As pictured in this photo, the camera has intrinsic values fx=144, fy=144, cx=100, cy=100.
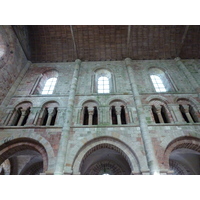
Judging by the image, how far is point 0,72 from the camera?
9.27 meters

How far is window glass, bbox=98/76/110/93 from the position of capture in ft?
36.1

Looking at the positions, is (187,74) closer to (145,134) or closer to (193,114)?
(193,114)

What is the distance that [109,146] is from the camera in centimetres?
766

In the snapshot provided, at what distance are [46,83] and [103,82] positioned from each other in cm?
473

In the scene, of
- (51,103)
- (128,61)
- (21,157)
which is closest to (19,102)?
(51,103)

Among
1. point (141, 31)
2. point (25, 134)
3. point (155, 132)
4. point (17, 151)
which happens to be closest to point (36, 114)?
point (25, 134)

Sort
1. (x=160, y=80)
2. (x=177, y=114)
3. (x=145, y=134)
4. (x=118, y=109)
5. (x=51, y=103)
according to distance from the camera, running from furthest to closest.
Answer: (x=160, y=80) → (x=51, y=103) → (x=118, y=109) → (x=177, y=114) → (x=145, y=134)

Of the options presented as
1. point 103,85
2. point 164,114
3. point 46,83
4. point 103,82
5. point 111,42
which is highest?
point 111,42

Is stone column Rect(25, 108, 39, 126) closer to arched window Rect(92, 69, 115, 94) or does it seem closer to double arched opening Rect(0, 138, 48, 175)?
double arched opening Rect(0, 138, 48, 175)

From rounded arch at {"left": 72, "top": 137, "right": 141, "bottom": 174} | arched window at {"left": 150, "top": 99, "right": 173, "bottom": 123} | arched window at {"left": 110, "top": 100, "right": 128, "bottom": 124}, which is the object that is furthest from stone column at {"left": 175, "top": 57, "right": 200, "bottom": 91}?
rounded arch at {"left": 72, "top": 137, "right": 141, "bottom": 174}

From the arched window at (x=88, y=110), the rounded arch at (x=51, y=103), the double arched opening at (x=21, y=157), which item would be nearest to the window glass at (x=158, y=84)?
the arched window at (x=88, y=110)

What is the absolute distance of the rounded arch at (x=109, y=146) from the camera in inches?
263

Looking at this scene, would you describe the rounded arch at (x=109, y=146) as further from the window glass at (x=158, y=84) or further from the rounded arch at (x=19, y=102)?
the window glass at (x=158, y=84)

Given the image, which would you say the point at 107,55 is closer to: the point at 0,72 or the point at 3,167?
the point at 0,72
